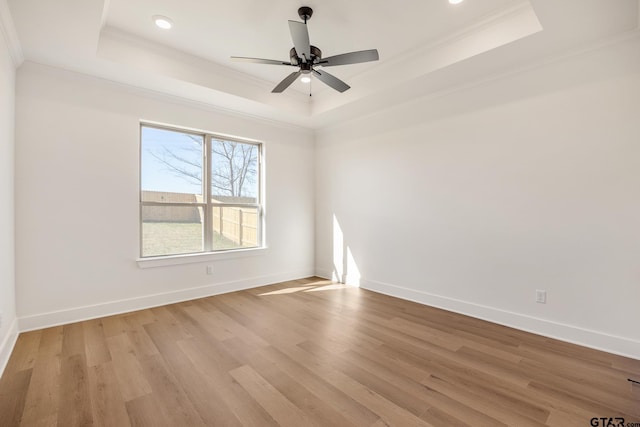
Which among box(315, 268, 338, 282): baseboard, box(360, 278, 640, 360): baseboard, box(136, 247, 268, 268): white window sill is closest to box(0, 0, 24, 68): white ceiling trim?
box(136, 247, 268, 268): white window sill

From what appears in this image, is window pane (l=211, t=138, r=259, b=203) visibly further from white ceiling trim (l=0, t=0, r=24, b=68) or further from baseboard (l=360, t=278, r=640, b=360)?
baseboard (l=360, t=278, r=640, b=360)

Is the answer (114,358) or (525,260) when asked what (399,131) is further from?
(114,358)

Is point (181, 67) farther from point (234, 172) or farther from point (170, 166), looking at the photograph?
point (234, 172)

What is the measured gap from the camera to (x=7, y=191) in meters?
2.59

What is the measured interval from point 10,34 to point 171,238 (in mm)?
2391

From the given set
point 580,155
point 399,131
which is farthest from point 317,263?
point 580,155

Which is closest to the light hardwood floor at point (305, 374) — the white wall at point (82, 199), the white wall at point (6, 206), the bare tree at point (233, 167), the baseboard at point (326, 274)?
the white wall at point (6, 206)

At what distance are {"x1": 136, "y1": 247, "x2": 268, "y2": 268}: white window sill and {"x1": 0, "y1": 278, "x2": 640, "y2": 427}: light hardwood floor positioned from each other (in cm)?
63

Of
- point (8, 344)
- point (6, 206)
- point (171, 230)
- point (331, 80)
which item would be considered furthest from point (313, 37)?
point (8, 344)

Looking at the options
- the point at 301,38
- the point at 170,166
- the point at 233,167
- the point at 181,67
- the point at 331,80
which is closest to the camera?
the point at 301,38

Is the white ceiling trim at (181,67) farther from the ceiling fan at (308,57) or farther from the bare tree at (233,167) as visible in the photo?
the ceiling fan at (308,57)

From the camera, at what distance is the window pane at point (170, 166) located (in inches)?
146

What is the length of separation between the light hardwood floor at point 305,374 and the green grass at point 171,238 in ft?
2.77

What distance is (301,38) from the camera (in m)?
2.30
